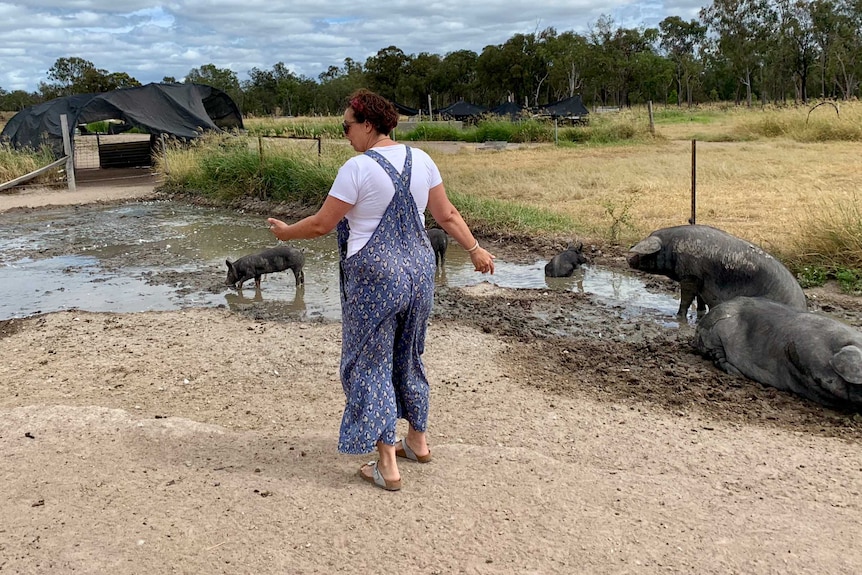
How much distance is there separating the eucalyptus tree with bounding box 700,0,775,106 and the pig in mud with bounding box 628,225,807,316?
52.2 m

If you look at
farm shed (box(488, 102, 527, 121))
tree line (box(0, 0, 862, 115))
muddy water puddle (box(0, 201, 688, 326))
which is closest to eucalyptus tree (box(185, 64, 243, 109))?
tree line (box(0, 0, 862, 115))

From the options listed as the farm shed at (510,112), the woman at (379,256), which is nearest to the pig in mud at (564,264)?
the woman at (379,256)

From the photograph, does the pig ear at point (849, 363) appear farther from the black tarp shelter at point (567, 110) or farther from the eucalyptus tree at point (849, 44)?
the eucalyptus tree at point (849, 44)

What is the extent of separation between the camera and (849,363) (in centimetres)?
495

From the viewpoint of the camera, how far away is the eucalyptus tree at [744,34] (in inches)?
2223

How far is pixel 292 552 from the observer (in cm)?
333

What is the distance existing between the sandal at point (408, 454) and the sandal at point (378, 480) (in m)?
0.24

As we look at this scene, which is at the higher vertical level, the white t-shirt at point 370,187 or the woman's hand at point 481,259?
the white t-shirt at point 370,187

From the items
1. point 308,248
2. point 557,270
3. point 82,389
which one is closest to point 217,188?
point 308,248

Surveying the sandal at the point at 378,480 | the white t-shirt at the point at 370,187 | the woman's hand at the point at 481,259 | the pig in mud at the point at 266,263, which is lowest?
the sandal at the point at 378,480

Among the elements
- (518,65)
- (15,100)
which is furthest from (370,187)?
(15,100)

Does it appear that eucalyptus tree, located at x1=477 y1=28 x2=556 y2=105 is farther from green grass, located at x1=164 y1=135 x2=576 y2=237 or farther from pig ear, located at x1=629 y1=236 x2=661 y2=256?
pig ear, located at x1=629 y1=236 x2=661 y2=256

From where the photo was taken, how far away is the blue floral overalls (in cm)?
363

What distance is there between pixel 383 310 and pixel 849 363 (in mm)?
3139
